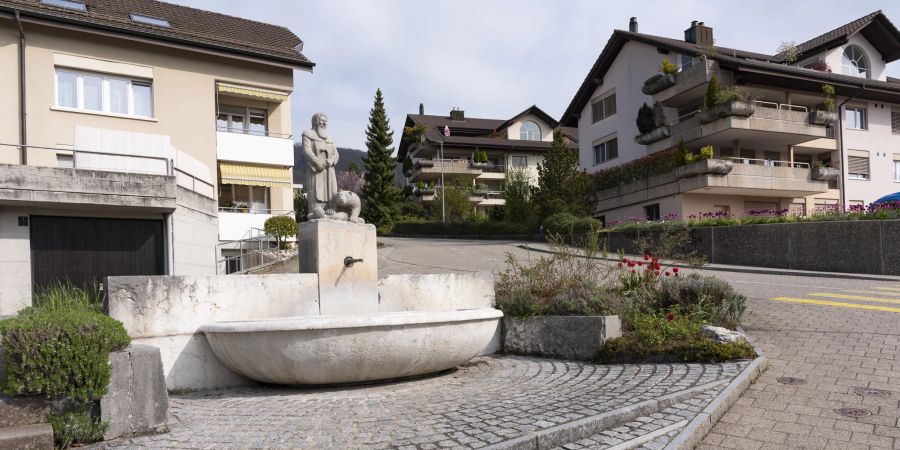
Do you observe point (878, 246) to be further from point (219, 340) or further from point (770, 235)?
point (219, 340)

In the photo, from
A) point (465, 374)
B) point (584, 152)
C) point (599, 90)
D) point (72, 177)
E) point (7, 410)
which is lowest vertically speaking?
point (465, 374)

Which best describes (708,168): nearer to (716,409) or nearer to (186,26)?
(186,26)

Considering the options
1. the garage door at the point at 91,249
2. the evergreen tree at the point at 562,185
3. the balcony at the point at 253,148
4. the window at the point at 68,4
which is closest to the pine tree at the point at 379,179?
the evergreen tree at the point at 562,185

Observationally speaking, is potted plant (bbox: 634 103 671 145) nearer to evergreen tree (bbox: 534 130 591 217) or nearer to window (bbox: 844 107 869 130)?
evergreen tree (bbox: 534 130 591 217)

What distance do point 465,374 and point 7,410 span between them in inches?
167

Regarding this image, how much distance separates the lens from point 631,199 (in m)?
31.6

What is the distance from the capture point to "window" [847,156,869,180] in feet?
111

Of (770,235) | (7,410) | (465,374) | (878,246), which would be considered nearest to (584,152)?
(770,235)

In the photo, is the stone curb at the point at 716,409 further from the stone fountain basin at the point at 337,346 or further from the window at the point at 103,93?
the window at the point at 103,93

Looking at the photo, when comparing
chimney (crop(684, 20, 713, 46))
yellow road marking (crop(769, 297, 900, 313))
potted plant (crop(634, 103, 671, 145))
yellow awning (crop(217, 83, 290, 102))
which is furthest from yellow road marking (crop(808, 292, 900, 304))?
chimney (crop(684, 20, 713, 46))

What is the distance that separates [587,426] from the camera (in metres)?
4.28

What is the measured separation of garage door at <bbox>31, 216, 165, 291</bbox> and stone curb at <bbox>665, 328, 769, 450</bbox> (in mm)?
14796

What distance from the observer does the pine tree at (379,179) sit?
174 ft

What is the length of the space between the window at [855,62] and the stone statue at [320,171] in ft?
125
